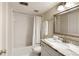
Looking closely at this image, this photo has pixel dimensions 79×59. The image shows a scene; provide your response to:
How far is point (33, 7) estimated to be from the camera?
52.9 inches

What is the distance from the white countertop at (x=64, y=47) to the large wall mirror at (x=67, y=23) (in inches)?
6.9

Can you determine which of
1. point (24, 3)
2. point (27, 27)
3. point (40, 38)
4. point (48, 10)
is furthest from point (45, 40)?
point (24, 3)

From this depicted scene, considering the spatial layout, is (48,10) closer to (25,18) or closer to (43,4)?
(43,4)

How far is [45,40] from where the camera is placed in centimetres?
139

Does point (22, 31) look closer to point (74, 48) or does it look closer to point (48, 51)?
point (48, 51)

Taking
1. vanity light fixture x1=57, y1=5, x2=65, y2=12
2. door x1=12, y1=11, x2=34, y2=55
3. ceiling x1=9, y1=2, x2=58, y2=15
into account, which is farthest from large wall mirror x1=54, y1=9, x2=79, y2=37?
door x1=12, y1=11, x2=34, y2=55

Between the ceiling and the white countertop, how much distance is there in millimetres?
498

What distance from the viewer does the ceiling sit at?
1278mm

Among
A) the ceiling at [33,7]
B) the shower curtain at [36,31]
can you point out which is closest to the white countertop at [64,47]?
the shower curtain at [36,31]

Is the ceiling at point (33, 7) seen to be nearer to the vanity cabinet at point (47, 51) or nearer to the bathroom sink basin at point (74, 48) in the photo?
the vanity cabinet at point (47, 51)

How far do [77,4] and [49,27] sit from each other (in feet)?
1.77

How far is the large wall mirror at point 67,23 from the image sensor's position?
1305mm

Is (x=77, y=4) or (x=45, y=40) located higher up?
(x=77, y=4)

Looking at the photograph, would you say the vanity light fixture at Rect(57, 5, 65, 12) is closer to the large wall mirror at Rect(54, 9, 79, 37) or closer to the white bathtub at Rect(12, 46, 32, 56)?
the large wall mirror at Rect(54, 9, 79, 37)
